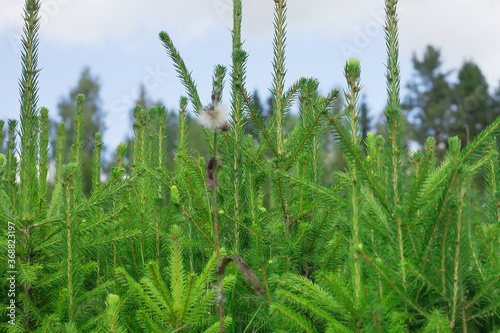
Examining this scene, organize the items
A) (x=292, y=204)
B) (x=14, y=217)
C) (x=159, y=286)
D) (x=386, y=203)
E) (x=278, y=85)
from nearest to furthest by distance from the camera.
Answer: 1. (x=386, y=203)
2. (x=159, y=286)
3. (x=14, y=217)
4. (x=278, y=85)
5. (x=292, y=204)

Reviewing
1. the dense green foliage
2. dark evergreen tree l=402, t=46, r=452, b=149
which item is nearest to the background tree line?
dark evergreen tree l=402, t=46, r=452, b=149

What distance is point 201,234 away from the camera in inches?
97.2

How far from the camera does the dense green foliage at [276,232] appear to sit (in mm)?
1545

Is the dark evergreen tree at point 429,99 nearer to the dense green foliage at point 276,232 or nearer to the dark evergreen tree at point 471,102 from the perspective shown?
the dark evergreen tree at point 471,102

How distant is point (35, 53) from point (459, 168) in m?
2.25

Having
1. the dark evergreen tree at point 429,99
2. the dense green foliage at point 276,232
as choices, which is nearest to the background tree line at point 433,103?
the dark evergreen tree at point 429,99

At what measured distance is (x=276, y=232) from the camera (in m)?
2.39

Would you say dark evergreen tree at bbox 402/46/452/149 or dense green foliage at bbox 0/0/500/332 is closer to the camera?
dense green foliage at bbox 0/0/500/332

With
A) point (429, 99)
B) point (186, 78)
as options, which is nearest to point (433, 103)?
point (429, 99)

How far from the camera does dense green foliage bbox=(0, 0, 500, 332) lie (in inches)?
60.8

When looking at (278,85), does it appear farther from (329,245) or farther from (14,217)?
(14,217)

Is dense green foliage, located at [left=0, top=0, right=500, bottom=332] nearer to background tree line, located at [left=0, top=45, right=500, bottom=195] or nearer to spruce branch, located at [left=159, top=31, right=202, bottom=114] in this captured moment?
spruce branch, located at [left=159, top=31, right=202, bottom=114]

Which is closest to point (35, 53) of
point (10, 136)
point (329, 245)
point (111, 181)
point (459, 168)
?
point (111, 181)

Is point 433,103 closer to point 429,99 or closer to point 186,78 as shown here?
point 429,99
